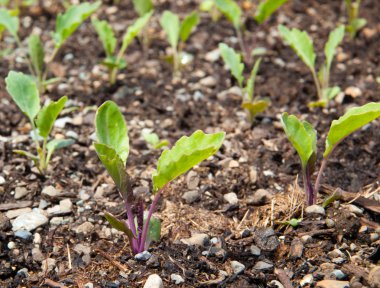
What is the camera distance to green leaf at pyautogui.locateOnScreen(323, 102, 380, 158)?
6.28ft

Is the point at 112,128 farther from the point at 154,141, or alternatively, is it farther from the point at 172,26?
the point at 172,26

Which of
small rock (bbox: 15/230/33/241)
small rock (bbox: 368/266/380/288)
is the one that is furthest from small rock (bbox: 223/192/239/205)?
small rock (bbox: 15/230/33/241)

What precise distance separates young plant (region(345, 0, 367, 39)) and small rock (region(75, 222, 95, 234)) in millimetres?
2087

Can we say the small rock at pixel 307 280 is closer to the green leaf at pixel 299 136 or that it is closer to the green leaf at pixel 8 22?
the green leaf at pixel 299 136

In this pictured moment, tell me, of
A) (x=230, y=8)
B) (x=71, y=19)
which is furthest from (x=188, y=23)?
(x=71, y=19)

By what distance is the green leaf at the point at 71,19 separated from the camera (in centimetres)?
300

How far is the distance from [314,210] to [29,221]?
105 centimetres

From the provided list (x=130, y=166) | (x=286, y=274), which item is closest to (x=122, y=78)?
(x=130, y=166)

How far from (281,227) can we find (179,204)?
0.42 meters

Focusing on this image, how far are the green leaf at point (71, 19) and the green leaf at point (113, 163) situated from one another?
125cm

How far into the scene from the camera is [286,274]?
1.98 meters

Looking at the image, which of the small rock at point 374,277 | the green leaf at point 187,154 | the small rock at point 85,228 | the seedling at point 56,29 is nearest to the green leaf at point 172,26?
the seedling at point 56,29

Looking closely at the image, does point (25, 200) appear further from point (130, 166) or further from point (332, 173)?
point (332, 173)

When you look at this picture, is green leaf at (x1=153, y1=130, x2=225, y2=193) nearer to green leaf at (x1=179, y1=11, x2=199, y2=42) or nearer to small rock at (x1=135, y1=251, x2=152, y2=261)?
small rock at (x1=135, y1=251, x2=152, y2=261)
